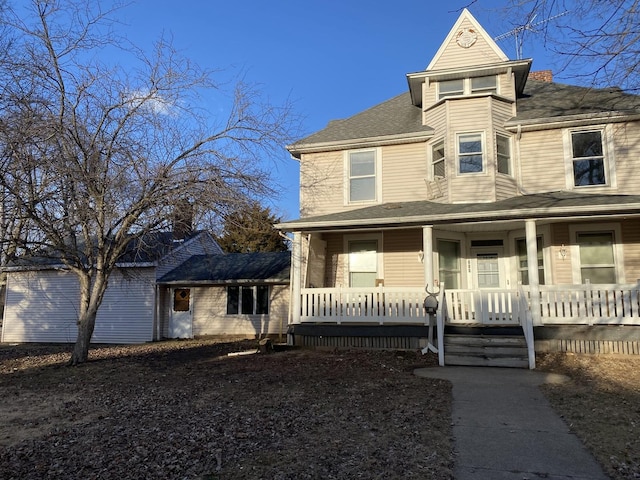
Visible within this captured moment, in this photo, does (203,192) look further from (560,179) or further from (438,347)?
(560,179)

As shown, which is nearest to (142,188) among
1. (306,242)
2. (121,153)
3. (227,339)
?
(121,153)

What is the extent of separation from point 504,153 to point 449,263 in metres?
3.36

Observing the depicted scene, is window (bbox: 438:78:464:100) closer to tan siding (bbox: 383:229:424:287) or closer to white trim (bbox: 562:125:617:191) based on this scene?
white trim (bbox: 562:125:617:191)

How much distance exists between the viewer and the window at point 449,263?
12628 millimetres

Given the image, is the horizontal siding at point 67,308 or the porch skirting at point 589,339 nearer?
the porch skirting at point 589,339

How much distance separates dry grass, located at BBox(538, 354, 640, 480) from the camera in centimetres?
449

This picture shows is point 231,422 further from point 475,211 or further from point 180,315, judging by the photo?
point 180,315

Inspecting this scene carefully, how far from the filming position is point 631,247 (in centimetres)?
1136

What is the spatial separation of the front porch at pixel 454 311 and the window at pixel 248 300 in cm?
612

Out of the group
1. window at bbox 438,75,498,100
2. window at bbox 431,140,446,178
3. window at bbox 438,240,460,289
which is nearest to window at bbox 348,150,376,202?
window at bbox 431,140,446,178

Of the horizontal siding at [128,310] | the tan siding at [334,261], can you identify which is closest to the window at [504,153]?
the tan siding at [334,261]

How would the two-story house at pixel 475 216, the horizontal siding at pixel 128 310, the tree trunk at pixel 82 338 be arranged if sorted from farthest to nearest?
the horizontal siding at pixel 128 310, the tree trunk at pixel 82 338, the two-story house at pixel 475 216

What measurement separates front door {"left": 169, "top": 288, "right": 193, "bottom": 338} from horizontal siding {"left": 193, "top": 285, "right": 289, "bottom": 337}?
28 centimetres

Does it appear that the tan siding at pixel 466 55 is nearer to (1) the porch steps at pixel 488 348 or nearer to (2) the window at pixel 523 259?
(2) the window at pixel 523 259
